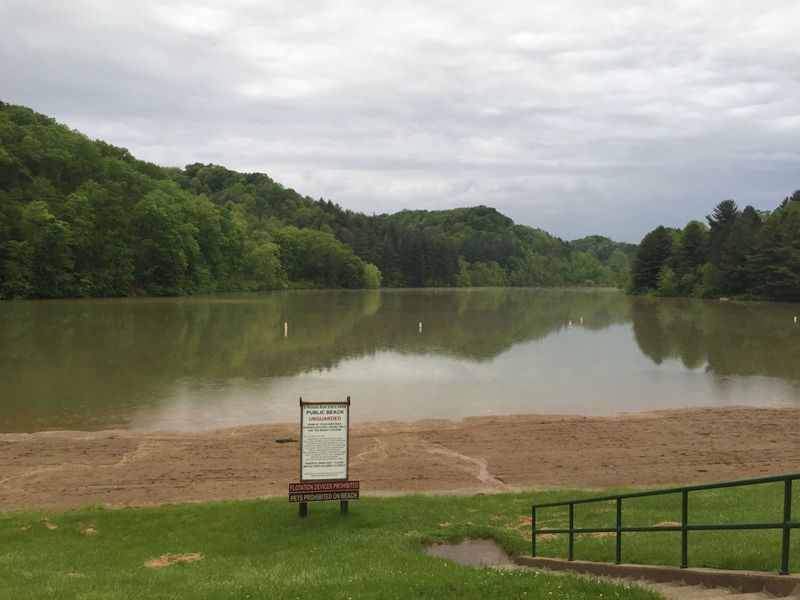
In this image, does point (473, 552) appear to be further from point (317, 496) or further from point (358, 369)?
point (358, 369)

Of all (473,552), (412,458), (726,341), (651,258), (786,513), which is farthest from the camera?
(651,258)

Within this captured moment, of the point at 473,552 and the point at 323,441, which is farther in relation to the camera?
the point at 323,441

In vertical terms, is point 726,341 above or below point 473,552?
above

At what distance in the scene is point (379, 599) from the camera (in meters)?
6.02

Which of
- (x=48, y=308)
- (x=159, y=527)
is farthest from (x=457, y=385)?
(x=48, y=308)

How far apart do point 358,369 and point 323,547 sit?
21.7m

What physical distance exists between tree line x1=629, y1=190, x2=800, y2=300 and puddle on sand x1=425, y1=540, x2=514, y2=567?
9667 centimetres

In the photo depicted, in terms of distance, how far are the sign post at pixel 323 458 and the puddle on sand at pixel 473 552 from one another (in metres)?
2.22

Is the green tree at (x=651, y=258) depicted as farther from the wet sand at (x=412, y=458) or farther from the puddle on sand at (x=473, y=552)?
the puddle on sand at (x=473, y=552)

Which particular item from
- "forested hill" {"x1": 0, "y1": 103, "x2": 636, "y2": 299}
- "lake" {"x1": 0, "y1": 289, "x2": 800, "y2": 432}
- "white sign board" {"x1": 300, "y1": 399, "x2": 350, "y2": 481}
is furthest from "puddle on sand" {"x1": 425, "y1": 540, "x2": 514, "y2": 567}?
"forested hill" {"x1": 0, "y1": 103, "x2": 636, "y2": 299}

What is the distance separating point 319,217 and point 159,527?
172 m

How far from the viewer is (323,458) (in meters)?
11.5

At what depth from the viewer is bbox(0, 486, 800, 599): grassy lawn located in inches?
259

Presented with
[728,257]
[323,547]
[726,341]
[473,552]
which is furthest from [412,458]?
[728,257]
